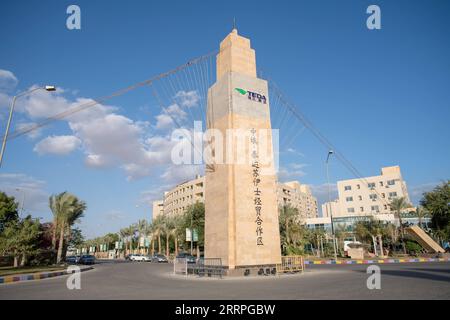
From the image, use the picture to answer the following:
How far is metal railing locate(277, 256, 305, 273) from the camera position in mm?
20719

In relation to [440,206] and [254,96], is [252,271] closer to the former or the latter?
[254,96]

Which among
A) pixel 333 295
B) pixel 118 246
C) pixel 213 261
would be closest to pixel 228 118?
pixel 213 261

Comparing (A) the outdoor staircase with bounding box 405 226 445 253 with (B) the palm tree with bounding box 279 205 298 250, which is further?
(B) the palm tree with bounding box 279 205 298 250

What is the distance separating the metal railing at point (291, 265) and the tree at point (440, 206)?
33.2 metres

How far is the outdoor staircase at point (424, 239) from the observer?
1723 inches

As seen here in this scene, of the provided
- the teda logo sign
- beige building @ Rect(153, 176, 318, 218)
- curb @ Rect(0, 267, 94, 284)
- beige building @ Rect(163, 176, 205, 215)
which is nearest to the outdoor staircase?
beige building @ Rect(153, 176, 318, 218)

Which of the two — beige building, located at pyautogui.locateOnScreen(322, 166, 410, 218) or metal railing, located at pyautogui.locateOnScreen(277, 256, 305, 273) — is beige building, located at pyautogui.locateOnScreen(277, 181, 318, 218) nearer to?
beige building, located at pyautogui.locateOnScreen(322, 166, 410, 218)

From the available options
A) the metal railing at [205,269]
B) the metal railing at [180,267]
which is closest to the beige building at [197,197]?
the metal railing at [180,267]

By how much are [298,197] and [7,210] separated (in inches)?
3914

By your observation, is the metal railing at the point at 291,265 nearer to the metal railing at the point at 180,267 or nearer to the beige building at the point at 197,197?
the metal railing at the point at 180,267

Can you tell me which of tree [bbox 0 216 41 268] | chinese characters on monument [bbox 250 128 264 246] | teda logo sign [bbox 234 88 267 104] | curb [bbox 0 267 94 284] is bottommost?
curb [bbox 0 267 94 284]

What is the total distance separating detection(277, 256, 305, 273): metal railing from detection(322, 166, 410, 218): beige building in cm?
7095
